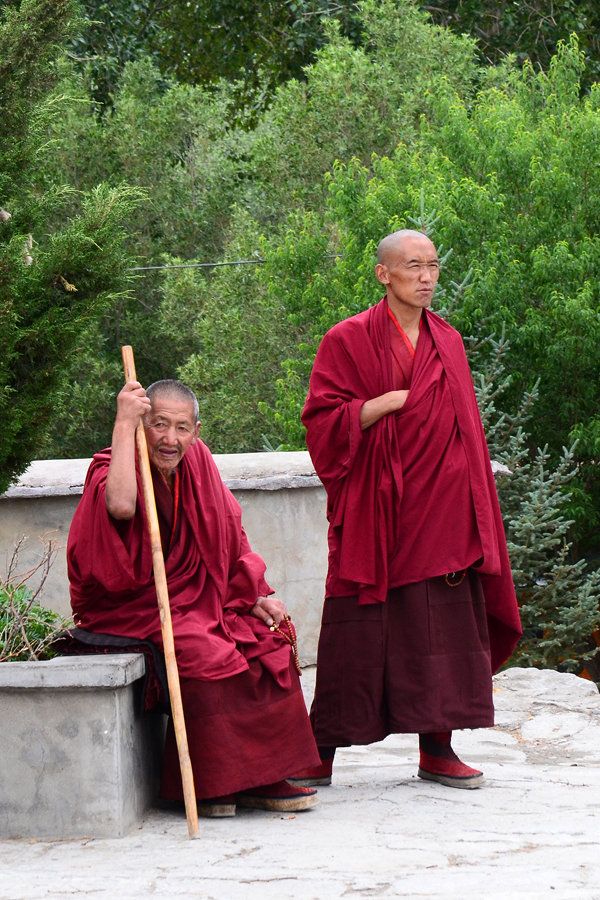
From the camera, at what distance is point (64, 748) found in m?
3.87

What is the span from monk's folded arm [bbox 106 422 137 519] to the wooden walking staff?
36mm

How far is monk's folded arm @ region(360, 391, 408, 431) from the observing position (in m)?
4.48

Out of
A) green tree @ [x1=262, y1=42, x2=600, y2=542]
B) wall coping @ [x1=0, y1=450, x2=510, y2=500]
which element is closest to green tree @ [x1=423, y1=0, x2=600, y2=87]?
green tree @ [x1=262, y1=42, x2=600, y2=542]

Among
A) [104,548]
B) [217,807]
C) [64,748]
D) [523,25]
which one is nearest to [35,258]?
[104,548]

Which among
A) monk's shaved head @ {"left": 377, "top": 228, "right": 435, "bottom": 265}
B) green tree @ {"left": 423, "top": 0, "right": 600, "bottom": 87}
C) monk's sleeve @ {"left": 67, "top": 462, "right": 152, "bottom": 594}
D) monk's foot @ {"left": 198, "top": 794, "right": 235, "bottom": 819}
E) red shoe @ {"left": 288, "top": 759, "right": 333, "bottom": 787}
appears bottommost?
red shoe @ {"left": 288, "top": 759, "right": 333, "bottom": 787}

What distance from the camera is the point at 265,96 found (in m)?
20.2

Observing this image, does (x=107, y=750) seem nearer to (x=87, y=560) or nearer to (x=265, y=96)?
(x=87, y=560)

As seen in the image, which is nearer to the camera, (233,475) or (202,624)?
(202,624)

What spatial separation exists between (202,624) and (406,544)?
2.69 ft

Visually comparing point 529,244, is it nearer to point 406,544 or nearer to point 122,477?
point 406,544

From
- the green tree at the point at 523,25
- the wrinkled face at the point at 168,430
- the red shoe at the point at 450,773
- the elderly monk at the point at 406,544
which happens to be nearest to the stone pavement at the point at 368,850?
the red shoe at the point at 450,773

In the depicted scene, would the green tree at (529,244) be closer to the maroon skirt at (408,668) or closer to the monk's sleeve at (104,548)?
the maroon skirt at (408,668)

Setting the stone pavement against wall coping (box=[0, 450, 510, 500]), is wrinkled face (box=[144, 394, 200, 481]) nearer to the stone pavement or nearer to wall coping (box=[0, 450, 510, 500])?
the stone pavement

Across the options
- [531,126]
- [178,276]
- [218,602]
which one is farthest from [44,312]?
[178,276]
